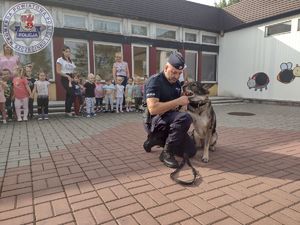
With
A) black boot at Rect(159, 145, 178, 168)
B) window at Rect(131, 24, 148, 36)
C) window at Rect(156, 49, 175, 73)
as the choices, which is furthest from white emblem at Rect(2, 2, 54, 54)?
black boot at Rect(159, 145, 178, 168)

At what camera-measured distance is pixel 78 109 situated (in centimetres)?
905

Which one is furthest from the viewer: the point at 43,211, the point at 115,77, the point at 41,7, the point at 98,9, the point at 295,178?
the point at 98,9

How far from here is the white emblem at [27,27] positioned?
10023mm

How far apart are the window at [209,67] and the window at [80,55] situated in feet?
26.4

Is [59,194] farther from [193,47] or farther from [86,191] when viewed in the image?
[193,47]

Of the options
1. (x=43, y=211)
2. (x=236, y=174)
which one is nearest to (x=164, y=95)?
(x=236, y=174)

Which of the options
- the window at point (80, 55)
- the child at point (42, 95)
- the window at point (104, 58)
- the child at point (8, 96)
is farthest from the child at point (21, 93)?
the window at point (104, 58)

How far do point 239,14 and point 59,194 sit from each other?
50.5 feet

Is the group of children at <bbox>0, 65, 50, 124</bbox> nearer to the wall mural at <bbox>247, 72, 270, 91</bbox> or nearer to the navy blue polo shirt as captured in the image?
the navy blue polo shirt

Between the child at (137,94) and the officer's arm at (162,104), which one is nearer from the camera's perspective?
the officer's arm at (162,104)

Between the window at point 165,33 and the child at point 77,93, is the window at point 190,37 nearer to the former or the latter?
the window at point 165,33

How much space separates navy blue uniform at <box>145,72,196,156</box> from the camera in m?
3.33

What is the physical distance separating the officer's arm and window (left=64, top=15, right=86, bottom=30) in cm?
959

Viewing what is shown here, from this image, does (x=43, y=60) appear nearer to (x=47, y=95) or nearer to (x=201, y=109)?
(x=47, y=95)
